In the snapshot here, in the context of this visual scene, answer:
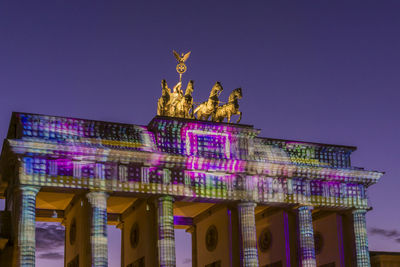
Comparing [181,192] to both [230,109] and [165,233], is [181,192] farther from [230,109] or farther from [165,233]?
[230,109]

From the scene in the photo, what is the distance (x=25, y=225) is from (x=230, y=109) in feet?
44.7

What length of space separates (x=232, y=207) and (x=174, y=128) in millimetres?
5710

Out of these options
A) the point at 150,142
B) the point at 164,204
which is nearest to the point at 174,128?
the point at 150,142

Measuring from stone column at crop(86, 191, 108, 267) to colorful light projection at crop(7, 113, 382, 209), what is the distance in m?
0.51

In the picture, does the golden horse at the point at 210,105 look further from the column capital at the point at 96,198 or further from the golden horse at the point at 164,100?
the column capital at the point at 96,198

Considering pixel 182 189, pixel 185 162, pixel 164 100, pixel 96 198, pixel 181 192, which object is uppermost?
pixel 164 100

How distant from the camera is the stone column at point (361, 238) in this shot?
40.9 m

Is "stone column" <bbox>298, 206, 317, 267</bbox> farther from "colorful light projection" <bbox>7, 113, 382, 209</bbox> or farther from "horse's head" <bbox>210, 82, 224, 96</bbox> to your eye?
"horse's head" <bbox>210, 82, 224, 96</bbox>

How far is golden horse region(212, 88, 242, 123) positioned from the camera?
4097 centimetres

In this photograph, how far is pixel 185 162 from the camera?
3797 centimetres

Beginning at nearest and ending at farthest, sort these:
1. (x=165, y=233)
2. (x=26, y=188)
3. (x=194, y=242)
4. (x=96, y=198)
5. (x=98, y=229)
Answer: (x=26, y=188), (x=98, y=229), (x=96, y=198), (x=165, y=233), (x=194, y=242)

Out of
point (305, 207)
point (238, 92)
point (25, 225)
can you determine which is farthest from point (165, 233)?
point (238, 92)

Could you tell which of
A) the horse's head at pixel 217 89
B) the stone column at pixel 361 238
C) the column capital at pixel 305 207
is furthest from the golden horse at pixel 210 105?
the stone column at pixel 361 238

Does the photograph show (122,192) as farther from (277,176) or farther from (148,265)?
(277,176)
